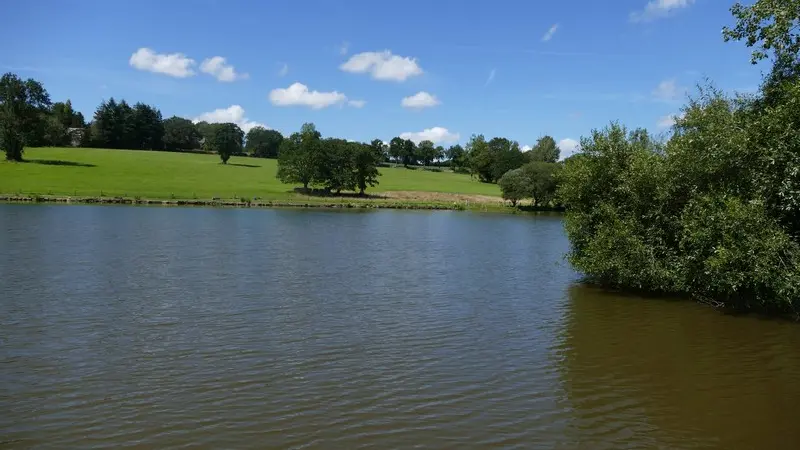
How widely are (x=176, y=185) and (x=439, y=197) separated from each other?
4857 cm

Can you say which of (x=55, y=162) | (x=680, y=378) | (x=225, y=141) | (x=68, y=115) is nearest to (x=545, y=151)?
(x=225, y=141)

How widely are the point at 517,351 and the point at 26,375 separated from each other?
12772 millimetres

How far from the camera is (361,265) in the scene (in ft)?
112

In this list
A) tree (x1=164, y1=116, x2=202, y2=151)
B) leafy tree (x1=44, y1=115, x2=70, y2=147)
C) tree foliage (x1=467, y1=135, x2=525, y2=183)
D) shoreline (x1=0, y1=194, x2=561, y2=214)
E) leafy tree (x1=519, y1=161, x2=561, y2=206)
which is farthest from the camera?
tree (x1=164, y1=116, x2=202, y2=151)

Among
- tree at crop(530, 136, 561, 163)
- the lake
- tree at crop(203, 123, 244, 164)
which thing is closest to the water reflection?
the lake

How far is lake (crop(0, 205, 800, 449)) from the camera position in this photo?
38.4 feet

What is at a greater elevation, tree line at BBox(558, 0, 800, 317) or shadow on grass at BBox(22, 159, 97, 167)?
shadow on grass at BBox(22, 159, 97, 167)

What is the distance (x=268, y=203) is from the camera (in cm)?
8800

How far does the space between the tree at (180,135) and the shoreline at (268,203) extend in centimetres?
10408

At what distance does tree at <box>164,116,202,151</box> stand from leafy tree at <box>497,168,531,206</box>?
4658 inches

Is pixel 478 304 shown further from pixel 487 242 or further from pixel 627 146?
pixel 487 242

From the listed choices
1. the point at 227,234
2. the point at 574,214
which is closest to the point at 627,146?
the point at 574,214

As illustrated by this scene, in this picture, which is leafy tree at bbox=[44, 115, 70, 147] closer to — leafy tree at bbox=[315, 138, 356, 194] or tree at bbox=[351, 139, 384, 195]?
leafy tree at bbox=[315, 138, 356, 194]

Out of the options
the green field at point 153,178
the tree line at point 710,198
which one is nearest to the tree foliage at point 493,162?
the green field at point 153,178
